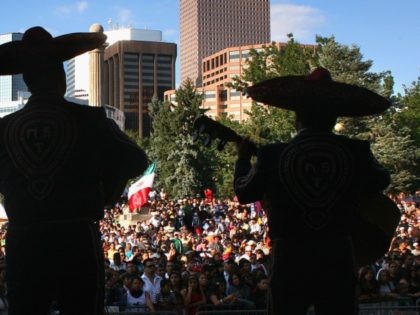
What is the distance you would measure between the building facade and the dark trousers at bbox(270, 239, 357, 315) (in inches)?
7240

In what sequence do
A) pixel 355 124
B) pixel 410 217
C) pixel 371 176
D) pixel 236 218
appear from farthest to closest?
pixel 355 124 < pixel 236 218 < pixel 410 217 < pixel 371 176

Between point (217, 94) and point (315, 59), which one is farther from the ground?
point (217, 94)

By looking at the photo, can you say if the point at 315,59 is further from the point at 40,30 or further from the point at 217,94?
the point at 217,94

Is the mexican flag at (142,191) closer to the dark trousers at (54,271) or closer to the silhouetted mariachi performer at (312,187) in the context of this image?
the silhouetted mariachi performer at (312,187)

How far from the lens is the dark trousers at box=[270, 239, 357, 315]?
16.0 feet

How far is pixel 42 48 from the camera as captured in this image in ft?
15.4

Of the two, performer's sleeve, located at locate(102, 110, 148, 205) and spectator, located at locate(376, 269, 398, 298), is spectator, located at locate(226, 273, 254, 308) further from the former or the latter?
performer's sleeve, located at locate(102, 110, 148, 205)

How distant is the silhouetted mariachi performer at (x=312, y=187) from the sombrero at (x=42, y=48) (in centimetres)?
112

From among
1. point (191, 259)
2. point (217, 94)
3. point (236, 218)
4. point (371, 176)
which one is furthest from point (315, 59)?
point (217, 94)

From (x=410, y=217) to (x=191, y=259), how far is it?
506 inches

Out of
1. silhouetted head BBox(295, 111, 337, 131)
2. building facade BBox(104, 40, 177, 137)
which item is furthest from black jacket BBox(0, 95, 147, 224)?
building facade BBox(104, 40, 177, 137)

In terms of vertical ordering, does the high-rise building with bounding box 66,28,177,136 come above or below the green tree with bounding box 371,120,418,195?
above

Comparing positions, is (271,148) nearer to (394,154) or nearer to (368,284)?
(368,284)

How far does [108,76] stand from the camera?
19475 centimetres
